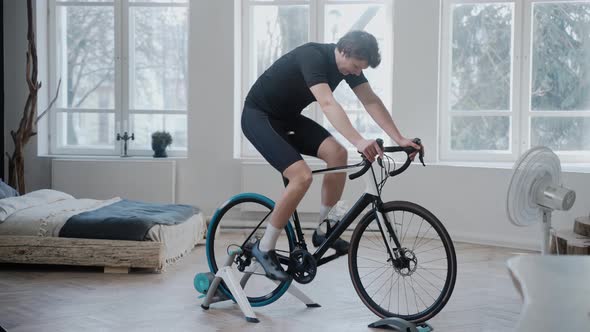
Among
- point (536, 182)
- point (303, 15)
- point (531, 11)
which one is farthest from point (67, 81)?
point (536, 182)

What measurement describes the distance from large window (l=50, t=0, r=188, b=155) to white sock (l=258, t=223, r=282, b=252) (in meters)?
3.64

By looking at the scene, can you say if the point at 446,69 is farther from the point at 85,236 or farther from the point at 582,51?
the point at 85,236

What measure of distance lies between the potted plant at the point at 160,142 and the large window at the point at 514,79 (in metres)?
2.42

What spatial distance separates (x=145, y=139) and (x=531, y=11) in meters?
3.59

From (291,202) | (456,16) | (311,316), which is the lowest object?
(311,316)

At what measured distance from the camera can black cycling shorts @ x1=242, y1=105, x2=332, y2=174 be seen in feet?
12.6

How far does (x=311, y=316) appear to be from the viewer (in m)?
4.15

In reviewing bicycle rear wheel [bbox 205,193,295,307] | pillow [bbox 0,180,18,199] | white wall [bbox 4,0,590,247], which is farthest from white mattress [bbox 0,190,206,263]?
white wall [bbox 4,0,590,247]

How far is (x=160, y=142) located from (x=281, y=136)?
351cm

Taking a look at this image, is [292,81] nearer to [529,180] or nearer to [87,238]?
[529,180]

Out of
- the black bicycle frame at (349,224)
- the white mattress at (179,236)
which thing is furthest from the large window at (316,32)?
the black bicycle frame at (349,224)

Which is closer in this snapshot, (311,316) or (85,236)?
(311,316)

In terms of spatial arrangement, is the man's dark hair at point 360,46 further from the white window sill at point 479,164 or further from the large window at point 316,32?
the large window at point 316,32

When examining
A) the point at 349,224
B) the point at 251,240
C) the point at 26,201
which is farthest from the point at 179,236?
the point at 349,224
